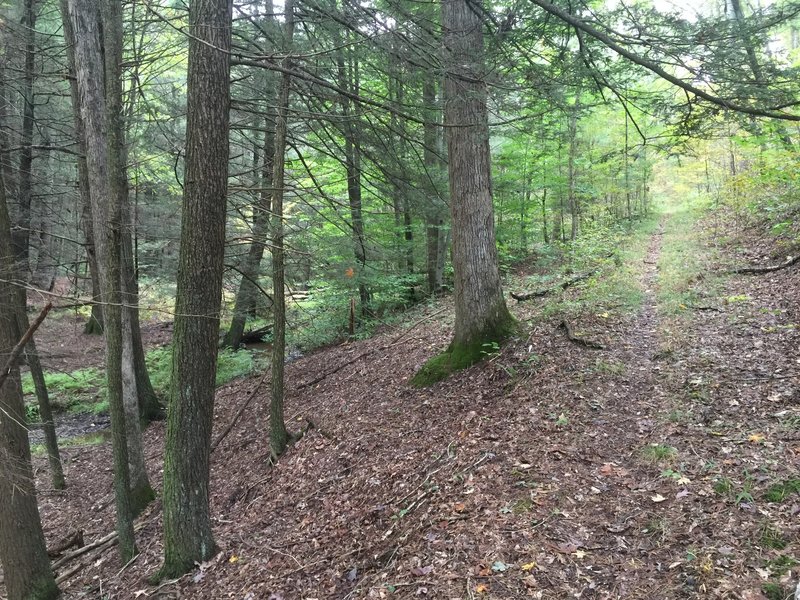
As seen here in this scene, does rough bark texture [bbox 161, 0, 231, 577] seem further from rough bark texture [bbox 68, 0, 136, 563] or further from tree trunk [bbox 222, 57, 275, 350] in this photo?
rough bark texture [bbox 68, 0, 136, 563]

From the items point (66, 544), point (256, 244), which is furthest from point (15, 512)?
point (256, 244)

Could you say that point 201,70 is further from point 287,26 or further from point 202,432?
point 202,432

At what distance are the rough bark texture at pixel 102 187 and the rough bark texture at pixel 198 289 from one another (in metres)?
1.16

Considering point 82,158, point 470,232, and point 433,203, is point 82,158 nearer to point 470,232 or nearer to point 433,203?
point 433,203

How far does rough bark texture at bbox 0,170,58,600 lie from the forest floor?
1.54 feet

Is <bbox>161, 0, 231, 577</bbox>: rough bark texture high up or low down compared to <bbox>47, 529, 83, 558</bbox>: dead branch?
up

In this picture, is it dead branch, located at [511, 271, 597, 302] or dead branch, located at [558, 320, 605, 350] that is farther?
dead branch, located at [511, 271, 597, 302]

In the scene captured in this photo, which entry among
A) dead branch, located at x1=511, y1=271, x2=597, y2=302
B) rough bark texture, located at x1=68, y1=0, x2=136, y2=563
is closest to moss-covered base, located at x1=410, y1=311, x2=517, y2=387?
dead branch, located at x1=511, y1=271, x2=597, y2=302

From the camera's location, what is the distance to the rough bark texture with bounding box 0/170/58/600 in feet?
17.8

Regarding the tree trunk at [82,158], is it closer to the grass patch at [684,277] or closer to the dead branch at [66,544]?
the dead branch at [66,544]

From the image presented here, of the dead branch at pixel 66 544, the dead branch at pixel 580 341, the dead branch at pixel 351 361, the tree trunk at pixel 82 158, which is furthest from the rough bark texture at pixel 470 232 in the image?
the dead branch at pixel 66 544

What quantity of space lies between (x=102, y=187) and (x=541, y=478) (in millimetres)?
5524

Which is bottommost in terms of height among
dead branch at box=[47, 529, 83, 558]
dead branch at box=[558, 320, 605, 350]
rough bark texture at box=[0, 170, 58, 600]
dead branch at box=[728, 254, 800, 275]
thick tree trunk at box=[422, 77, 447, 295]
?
dead branch at box=[47, 529, 83, 558]

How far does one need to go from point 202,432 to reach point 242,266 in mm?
6319
